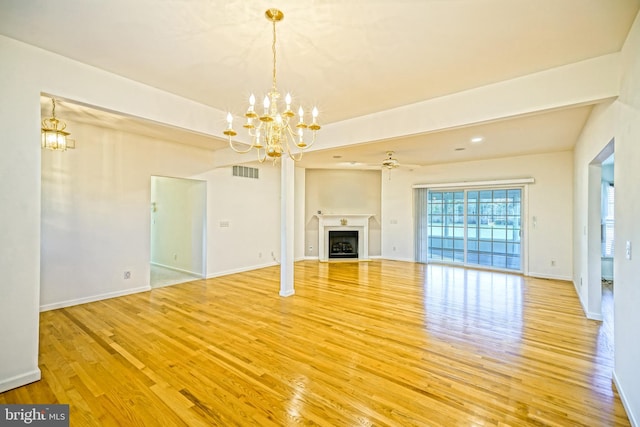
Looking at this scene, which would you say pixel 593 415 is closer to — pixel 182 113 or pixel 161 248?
pixel 182 113

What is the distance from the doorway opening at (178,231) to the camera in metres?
6.04

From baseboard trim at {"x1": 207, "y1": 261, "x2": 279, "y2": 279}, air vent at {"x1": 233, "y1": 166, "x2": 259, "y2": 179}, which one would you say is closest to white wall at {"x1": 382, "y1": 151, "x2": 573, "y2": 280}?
air vent at {"x1": 233, "y1": 166, "x2": 259, "y2": 179}

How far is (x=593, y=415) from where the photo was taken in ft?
6.54

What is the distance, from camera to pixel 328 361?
8.86ft

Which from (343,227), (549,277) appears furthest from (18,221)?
(549,277)

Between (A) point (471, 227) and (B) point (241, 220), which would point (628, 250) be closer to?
(A) point (471, 227)

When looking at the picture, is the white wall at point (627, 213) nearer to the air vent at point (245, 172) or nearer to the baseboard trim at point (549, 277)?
the baseboard trim at point (549, 277)

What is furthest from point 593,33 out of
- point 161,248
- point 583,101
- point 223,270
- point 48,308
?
point 161,248

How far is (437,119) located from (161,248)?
276 inches

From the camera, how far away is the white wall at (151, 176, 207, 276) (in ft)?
20.0

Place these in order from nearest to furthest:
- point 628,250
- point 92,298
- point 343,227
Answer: point 628,250 < point 92,298 < point 343,227

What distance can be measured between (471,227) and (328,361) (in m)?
6.16

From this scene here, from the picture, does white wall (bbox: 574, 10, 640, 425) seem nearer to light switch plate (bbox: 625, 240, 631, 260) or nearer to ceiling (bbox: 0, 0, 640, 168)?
light switch plate (bbox: 625, 240, 631, 260)

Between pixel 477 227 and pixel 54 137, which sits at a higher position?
pixel 54 137
